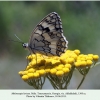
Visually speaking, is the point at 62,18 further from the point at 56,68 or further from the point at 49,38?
the point at 56,68

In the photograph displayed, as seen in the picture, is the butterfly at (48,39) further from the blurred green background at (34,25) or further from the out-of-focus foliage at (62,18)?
the out-of-focus foliage at (62,18)

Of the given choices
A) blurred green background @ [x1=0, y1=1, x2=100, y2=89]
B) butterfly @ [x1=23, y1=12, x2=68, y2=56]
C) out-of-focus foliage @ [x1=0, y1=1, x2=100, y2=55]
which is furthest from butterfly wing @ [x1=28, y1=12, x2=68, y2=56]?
out-of-focus foliage @ [x1=0, y1=1, x2=100, y2=55]

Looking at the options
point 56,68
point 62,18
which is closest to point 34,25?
point 62,18

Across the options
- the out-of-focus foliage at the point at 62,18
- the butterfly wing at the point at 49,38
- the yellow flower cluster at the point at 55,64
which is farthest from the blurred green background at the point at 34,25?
the yellow flower cluster at the point at 55,64

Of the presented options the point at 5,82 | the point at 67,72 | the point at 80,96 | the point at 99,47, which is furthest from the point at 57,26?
the point at 99,47

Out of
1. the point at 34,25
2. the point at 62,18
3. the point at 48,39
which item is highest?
the point at 48,39

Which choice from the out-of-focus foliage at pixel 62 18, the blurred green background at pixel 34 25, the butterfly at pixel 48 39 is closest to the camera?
the butterfly at pixel 48 39

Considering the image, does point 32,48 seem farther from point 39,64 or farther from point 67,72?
point 67,72
